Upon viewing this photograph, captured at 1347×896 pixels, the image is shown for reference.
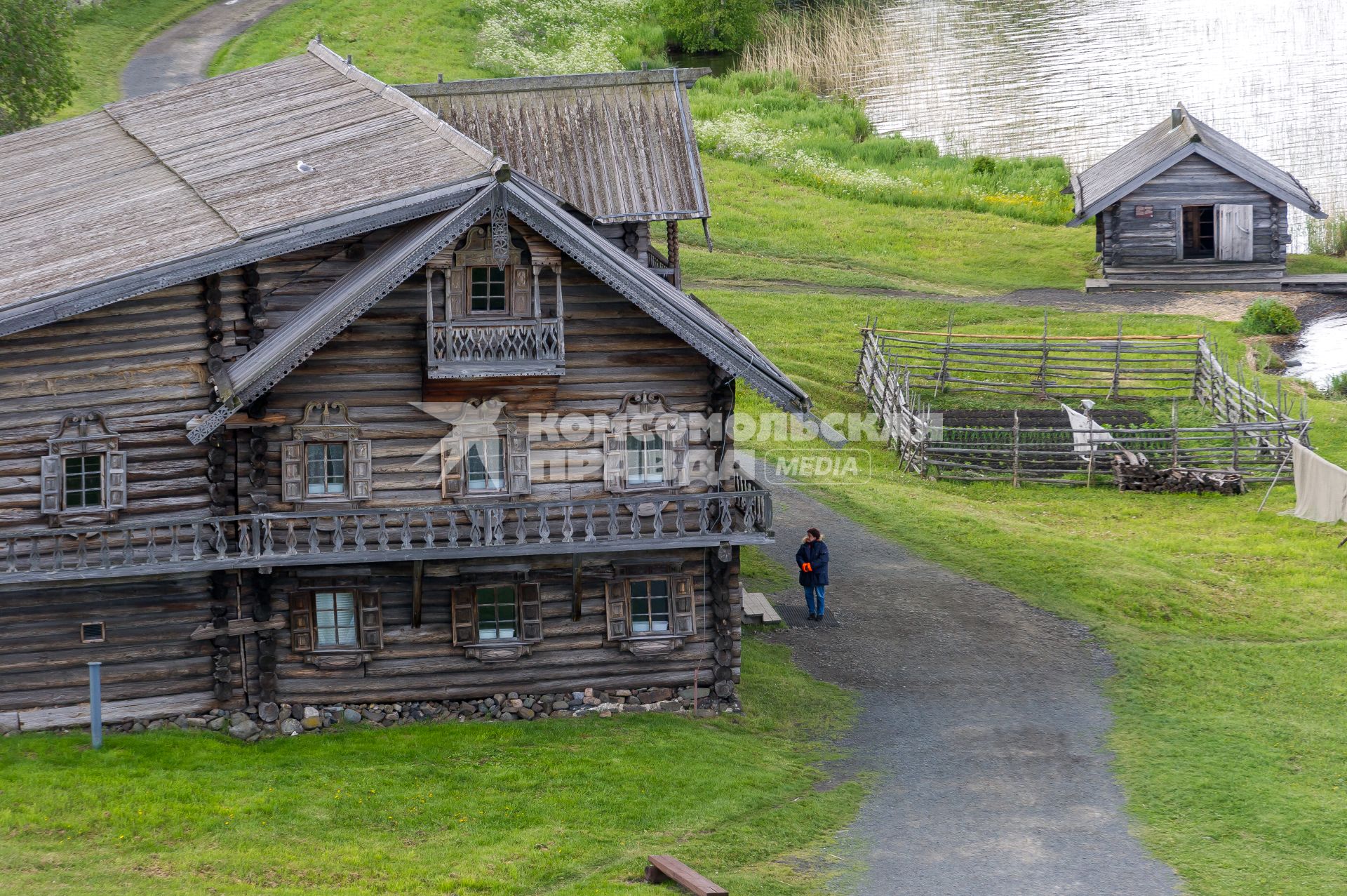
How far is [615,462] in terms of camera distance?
85.6 feet

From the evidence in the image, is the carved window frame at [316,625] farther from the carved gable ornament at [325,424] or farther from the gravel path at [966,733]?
the gravel path at [966,733]

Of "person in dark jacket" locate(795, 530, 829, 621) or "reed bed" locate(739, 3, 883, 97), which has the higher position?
"reed bed" locate(739, 3, 883, 97)

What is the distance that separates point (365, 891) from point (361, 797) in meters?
3.24

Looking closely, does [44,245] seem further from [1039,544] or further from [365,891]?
[1039,544]

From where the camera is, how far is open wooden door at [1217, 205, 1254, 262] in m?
54.9

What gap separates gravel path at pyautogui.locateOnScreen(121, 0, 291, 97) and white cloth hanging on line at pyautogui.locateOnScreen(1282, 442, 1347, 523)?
41.9 meters

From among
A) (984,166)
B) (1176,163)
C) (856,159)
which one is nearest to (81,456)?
(1176,163)

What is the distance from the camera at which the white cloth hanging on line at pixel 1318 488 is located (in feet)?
117

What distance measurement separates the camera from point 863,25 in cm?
8894

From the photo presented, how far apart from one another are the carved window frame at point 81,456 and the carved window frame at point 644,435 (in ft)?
24.4

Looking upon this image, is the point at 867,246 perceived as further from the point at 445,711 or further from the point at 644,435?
the point at 445,711

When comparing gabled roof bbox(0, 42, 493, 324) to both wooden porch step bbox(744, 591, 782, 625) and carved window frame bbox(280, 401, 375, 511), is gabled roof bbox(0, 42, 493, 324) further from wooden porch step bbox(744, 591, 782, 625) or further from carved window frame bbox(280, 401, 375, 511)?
wooden porch step bbox(744, 591, 782, 625)

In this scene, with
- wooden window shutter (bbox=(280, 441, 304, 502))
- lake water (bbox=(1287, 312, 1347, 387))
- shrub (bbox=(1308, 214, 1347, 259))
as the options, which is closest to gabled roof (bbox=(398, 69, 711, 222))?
wooden window shutter (bbox=(280, 441, 304, 502))

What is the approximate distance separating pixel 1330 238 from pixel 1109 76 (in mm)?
25407
